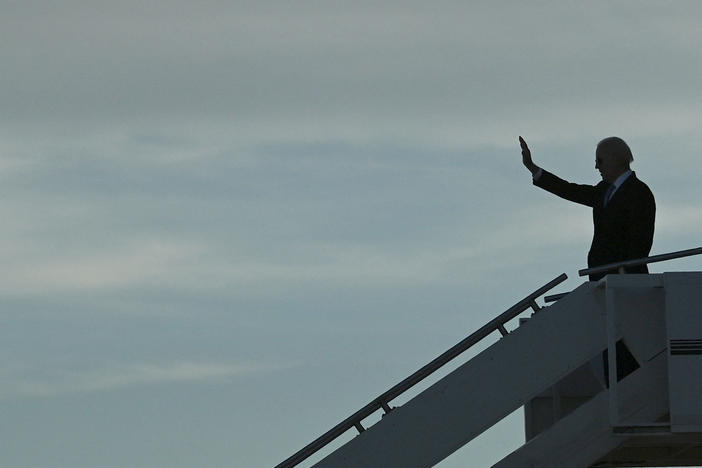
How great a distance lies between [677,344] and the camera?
45.9 ft

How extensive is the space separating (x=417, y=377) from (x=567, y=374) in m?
1.51

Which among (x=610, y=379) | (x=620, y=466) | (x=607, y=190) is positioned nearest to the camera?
(x=610, y=379)

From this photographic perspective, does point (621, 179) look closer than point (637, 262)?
No

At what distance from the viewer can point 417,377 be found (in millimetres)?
14148

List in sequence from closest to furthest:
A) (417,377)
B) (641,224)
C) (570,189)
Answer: (417,377)
(641,224)
(570,189)

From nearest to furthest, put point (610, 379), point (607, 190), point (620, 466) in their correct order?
point (610, 379) → point (607, 190) → point (620, 466)

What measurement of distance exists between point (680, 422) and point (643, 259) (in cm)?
165

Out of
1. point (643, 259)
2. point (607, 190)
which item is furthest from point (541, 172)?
point (643, 259)

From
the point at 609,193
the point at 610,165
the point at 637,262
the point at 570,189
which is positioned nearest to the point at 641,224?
the point at 609,193

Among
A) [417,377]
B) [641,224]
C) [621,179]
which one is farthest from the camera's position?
[621,179]

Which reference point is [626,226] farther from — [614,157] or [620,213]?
[614,157]

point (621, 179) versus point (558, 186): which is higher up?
point (558, 186)

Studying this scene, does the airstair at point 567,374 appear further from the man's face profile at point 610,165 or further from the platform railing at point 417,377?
the man's face profile at point 610,165

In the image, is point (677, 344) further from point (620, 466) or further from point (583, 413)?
point (620, 466)
